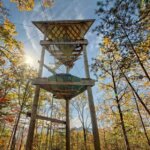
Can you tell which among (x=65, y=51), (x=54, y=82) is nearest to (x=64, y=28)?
(x=65, y=51)

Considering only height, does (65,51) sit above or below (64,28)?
below

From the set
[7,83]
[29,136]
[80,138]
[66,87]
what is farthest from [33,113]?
[80,138]

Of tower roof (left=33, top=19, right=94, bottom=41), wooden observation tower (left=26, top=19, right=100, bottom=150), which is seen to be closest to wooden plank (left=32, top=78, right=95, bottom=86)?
wooden observation tower (left=26, top=19, right=100, bottom=150)

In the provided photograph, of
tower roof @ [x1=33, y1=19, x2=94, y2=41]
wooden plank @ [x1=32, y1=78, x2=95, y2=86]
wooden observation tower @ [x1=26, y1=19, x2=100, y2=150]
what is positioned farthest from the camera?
tower roof @ [x1=33, y1=19, x2=94, y2=41]

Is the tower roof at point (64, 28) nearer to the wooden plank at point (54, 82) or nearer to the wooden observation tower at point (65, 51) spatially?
the wooden observation tower at point (65, 51)

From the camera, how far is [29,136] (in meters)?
5.96

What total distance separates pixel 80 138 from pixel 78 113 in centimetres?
2128

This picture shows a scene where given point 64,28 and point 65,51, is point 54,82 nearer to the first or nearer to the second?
point 65,51

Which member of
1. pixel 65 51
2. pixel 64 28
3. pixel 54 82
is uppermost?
pixel 64 28

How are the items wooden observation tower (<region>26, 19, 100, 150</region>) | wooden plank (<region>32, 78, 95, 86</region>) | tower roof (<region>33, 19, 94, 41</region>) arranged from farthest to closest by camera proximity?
tower roof (<region>33, 19, 94, 41</region>) < wooden observation tower (<region>26, 19, 100, 150</region>) < wooden plank (<region>32, 78, 95, 86</region>)

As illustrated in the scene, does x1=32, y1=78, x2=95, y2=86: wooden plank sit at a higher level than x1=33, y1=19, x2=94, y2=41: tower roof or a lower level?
lower

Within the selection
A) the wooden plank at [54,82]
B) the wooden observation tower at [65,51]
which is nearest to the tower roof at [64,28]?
the wooden observation tower at [65,51]

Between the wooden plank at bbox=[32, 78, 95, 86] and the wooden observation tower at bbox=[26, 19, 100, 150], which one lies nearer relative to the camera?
the wooden plank at bbox=[32, 78, 95, 86]

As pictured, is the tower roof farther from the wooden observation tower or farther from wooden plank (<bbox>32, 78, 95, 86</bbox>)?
wooden plank (<bbox>32, 78, 95, 86</bbox>)
